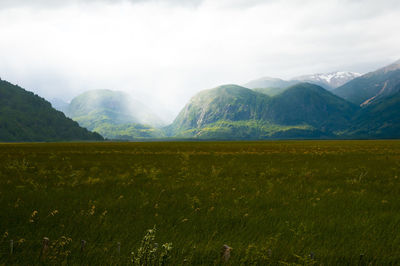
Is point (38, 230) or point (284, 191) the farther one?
point (284, 191)

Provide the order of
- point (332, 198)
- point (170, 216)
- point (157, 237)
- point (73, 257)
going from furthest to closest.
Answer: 1. point (332, 198)
2. point (170, 216)
3. point (157, 237)
4. point (73, 257)

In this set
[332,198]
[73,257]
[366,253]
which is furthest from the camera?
[332,198]

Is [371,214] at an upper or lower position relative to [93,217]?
lower

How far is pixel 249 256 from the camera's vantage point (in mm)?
5660

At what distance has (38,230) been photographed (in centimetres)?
711

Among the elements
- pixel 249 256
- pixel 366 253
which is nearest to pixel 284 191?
pixel 366 253

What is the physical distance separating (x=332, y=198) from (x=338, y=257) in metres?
6.31

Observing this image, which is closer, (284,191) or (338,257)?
(338,257)

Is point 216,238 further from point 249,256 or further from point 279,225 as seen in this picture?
point 279,225

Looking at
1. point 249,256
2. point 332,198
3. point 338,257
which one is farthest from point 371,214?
point 249,256

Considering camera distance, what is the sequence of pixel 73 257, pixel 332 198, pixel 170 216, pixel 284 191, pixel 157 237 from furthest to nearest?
pixel 284 191
pixel 332 198
pixel 170 216
pixel 157 237
pixel 73 257

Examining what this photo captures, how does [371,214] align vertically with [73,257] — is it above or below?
below

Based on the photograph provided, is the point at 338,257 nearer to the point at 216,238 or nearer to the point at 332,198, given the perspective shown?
the point at 216,238

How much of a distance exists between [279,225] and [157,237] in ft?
12.7
